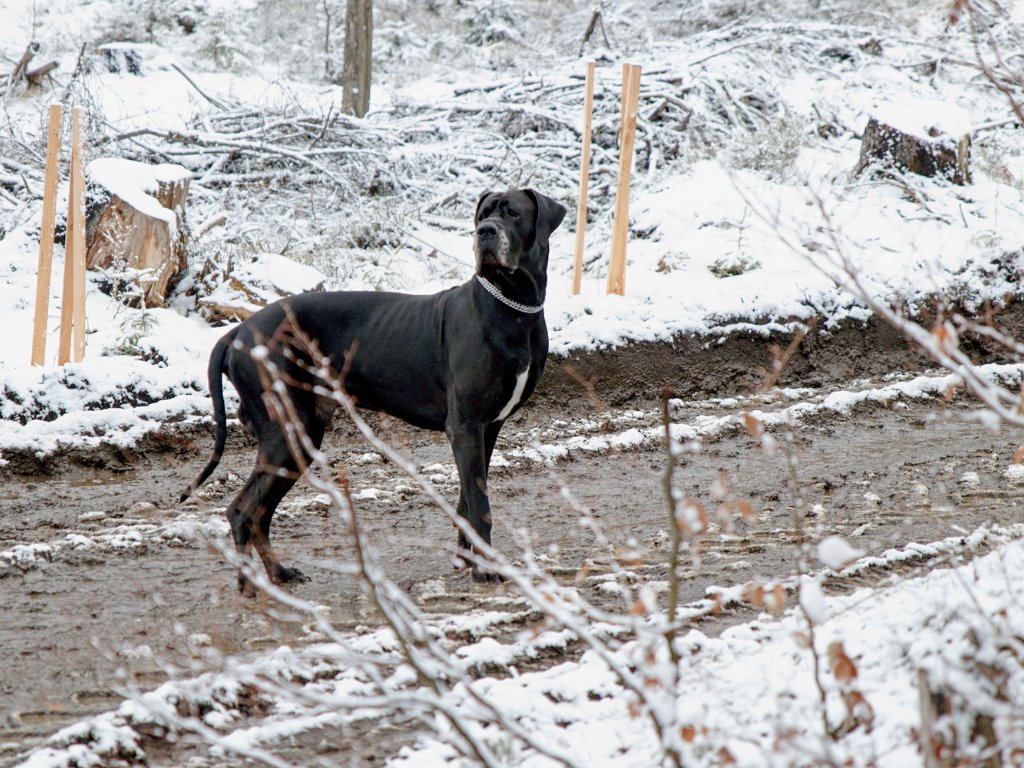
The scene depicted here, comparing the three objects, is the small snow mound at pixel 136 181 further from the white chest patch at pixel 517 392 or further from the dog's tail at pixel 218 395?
the white chest patch at pixel 517 392

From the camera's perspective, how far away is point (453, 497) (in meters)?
5.61

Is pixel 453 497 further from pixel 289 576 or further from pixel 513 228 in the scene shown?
pixel 513 228

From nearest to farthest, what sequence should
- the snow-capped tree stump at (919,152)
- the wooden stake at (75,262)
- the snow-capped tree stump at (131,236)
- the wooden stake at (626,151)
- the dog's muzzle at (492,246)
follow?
the dog's muzzle at (492,246) < the wooden stake at (75,262) < the snow-capped tree stump at (131,236) < the wooden stake at (626,151) < the snow-capped tree stump at (919,152)

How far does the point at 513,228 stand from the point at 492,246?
0.18 metres

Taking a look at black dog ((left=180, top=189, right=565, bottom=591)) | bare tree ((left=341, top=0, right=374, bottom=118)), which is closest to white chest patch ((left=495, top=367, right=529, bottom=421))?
black dog ((left=180, top=189, right=565, bottom=591))

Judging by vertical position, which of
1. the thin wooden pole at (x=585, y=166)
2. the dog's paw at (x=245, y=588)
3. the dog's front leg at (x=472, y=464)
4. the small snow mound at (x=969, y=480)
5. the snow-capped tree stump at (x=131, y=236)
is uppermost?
the thin wooden pole at (x=585, y=166)

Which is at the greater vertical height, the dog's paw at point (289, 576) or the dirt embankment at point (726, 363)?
the dirt embankment at point (726, 363)

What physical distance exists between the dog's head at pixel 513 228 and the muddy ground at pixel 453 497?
0.78 m

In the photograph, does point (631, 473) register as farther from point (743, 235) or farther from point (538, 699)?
point (743, 235)

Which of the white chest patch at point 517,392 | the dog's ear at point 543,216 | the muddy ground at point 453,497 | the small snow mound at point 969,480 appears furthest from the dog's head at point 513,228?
the small snow mound at point 969,480

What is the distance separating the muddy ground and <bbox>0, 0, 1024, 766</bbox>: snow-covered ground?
0.28m

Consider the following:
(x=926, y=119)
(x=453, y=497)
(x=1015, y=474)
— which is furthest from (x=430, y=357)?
(x=926, y=119)

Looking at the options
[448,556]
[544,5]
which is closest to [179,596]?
[448,556]

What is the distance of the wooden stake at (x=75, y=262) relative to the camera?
6.36 m
